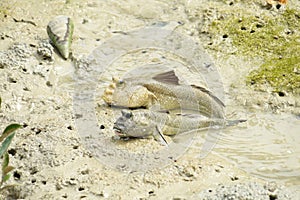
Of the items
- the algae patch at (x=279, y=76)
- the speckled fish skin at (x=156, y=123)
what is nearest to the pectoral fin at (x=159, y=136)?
the speckled fish skin at (x=156, y=123)

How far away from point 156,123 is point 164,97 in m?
0.63

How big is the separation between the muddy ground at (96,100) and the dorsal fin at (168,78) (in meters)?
0.54

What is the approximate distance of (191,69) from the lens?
6234mm

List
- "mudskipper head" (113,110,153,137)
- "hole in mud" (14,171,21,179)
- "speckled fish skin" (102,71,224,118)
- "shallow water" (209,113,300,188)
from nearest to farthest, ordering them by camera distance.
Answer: "hole in mud" (14,171,21,179)
"shallow water" (209,113,300,188)
"mudskipper head" (113,110,153,137)
"speckled fish skin" (102,71,224,118)

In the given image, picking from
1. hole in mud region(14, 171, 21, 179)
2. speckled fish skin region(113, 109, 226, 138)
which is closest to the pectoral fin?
speckled fish skin region(113, 109, 226, 138)

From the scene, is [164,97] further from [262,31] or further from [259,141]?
[262,31]

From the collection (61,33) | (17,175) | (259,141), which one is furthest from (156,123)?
(61,33)

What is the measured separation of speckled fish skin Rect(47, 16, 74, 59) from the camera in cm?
619

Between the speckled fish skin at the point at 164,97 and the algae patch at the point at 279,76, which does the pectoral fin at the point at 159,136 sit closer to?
the speckled fish skin at the point at 164,97

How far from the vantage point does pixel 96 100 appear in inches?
224

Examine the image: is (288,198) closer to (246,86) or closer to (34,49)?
(246,86)

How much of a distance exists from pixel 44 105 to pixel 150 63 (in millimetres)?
1399

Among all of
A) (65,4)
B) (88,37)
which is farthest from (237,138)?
(65,4)

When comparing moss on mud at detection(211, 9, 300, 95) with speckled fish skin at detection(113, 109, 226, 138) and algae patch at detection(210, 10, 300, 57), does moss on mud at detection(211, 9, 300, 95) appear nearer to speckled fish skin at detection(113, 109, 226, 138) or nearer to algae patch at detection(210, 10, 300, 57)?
algae patch at detection(210, 10, 300, 57)
